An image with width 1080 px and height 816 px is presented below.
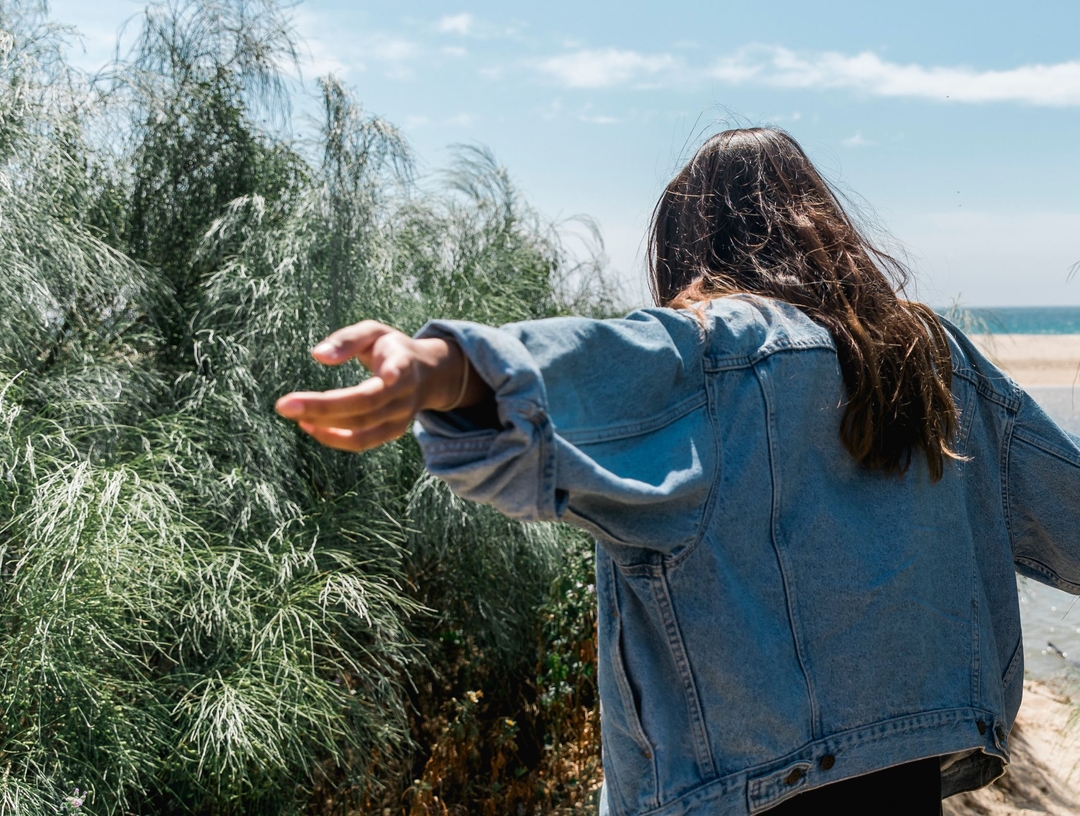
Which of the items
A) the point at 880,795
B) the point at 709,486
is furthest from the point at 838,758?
the point at 709,486

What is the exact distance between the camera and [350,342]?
820 millimetres

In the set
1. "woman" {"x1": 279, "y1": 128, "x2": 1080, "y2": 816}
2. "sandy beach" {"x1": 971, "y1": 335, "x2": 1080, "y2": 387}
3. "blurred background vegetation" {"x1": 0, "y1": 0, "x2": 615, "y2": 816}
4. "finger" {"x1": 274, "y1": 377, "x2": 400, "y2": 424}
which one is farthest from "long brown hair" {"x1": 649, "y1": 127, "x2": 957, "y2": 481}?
"sandy beach" {"x1": 971, "y1": 335, "x2": 1080, "y2": 387}

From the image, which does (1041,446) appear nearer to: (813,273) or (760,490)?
(813,273)

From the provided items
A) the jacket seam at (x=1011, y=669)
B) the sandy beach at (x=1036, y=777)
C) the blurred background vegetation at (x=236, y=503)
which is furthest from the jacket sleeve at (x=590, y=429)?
the sandy beach at (x=1036, y=777)

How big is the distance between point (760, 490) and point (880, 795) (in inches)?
17.4

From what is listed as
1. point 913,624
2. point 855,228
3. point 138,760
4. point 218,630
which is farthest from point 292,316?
point 913,624

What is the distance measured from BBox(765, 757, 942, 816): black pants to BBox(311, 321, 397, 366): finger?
0.75 m

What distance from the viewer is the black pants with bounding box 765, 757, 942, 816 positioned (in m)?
1.17

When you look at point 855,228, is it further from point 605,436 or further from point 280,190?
point 280,190

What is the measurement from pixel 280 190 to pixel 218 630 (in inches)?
67.9

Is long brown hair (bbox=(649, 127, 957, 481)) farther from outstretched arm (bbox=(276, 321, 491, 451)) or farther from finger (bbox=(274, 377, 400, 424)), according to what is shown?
finger (bbox=(274, 377, 400, 424))

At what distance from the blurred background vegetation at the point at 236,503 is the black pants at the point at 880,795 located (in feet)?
5.54

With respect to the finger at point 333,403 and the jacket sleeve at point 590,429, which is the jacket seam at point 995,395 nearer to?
the jacket sleeve at point 590,429

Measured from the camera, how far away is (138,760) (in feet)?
8.11
